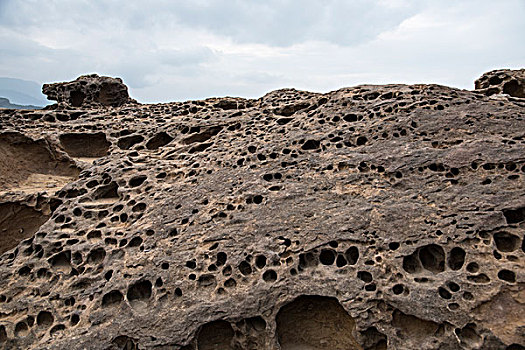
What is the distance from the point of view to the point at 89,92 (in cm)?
853

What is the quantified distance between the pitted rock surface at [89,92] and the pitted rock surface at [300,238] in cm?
384

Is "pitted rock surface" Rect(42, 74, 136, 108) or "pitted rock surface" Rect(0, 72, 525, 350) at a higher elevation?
"pitted rock surface" Rect(42, 74, 136, 108)

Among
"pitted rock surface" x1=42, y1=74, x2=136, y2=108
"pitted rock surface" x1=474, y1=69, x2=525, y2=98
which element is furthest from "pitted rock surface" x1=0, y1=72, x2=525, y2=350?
"pitted rock surface" x1=42, y1=74, x2=136, y2=108

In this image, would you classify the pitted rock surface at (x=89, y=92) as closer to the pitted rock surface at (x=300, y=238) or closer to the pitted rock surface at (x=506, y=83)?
the pitted rock surface at (x=300, y=238)

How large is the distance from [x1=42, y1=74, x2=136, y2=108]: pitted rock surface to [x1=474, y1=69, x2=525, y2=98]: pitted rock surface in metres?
7.64

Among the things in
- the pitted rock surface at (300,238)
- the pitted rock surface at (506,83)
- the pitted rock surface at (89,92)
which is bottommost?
the pitted rock surface at (300,238)

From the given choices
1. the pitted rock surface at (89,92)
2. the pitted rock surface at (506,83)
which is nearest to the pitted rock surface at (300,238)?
the pitted rock surface at (506,83)

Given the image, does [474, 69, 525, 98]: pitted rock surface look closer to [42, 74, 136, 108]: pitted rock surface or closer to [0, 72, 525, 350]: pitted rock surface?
[0, 72, 525, 350]: pitted rock surface

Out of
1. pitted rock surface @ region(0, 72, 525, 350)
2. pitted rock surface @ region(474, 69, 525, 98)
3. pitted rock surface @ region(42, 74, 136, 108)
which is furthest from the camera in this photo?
pitted rock surface @ region(42, 74, 136, 108)

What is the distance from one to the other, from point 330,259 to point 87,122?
5299mm

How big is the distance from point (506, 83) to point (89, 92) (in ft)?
27.7

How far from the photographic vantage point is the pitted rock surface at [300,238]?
113 inches

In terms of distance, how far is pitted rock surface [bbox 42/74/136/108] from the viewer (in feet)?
27.2

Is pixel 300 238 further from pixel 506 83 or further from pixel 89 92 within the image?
pixel 89 92
